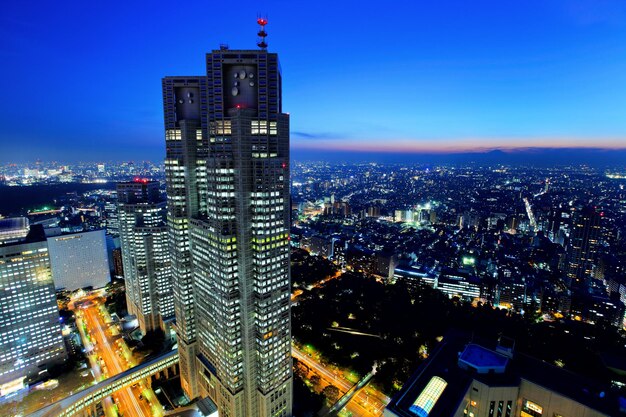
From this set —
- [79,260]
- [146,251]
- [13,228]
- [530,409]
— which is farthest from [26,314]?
[530,409]

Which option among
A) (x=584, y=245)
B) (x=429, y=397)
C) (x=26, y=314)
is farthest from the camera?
(x=584, y=245)

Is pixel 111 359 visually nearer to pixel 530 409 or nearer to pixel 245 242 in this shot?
pixel 245 242

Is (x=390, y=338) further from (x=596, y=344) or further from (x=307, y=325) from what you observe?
(x=596, y=344)

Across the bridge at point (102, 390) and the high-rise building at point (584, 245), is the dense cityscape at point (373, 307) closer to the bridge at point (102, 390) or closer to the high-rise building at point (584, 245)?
the high-rise building at point (584, 245)

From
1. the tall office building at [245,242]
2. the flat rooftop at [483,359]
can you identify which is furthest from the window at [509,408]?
the tall office building at [245,242]

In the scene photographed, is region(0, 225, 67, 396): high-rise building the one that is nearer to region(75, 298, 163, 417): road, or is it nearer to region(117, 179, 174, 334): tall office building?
region(75, 298, 163, 417): road
